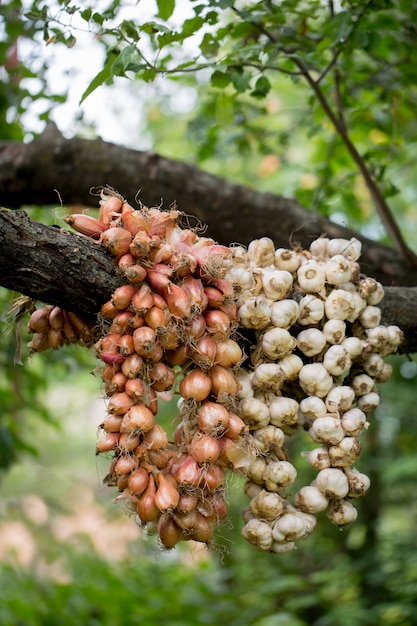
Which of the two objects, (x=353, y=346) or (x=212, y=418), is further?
(x=353, y=346)

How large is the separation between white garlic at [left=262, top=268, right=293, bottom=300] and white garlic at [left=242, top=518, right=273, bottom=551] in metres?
0.49

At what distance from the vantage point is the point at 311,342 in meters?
1.50

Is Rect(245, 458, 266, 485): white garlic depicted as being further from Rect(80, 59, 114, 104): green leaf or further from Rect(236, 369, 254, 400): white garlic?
Rect(80, 59, 114, 104): green leaf

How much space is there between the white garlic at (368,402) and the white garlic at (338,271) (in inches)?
10.5

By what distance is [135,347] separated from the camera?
4.31 ft

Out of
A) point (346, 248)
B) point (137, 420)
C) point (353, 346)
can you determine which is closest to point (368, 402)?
point (353, 346)

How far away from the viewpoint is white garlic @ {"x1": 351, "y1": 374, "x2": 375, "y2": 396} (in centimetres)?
156

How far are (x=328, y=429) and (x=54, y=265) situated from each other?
2.15ft

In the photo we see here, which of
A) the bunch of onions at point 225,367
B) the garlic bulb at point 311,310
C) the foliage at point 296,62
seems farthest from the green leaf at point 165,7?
the garlic bulb at point 311,310

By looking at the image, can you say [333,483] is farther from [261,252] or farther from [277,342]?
[261,252]

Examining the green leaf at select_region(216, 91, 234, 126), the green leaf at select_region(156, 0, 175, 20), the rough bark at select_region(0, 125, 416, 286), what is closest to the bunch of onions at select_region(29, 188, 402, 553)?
the green leaf at select_region(156, 0, 175, 20)

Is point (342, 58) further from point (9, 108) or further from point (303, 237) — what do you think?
point (9, 108)

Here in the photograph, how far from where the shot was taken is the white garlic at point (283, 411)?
57.0 inches

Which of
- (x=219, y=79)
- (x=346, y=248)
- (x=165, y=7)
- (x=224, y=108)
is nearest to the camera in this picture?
(x=346, y=248)
